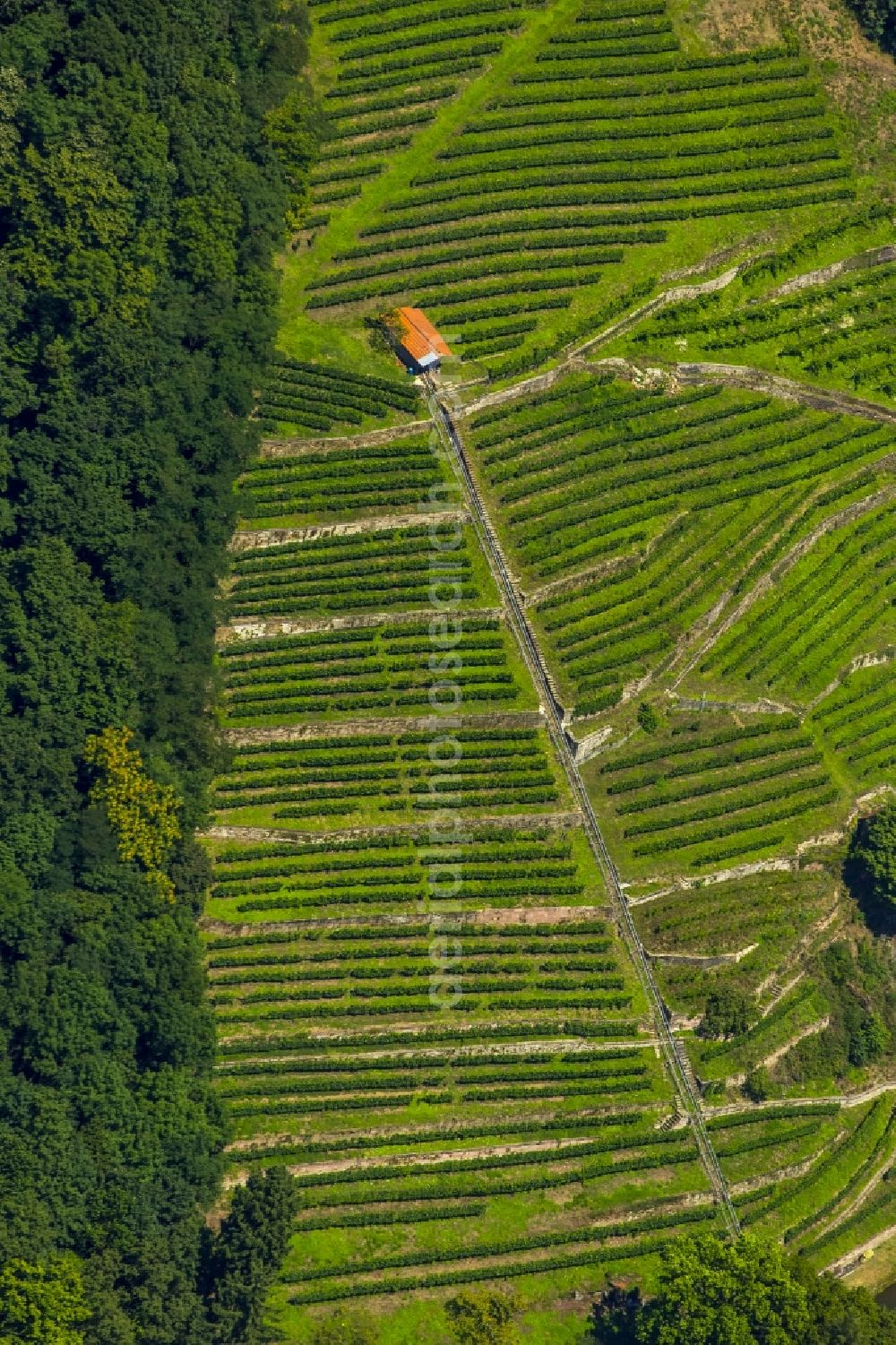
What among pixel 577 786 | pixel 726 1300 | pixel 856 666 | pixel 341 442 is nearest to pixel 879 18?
pixel 856 666

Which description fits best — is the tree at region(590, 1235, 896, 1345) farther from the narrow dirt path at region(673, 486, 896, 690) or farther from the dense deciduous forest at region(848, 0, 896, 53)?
the dense deciduous forest at region(848, 0, 896, 53)

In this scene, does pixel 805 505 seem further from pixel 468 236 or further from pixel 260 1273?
pixel 260 1273

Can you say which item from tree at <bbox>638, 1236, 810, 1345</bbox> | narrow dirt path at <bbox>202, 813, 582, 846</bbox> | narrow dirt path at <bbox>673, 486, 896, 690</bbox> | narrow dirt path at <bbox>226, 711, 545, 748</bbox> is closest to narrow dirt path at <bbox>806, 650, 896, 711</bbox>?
narrow dirt path at <bbox>673, 486, 896, 690</bbox>

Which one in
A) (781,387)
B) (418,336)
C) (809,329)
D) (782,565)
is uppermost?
(418,336)

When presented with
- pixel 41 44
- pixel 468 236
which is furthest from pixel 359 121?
pixel 41 44

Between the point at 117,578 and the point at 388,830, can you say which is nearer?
the point at 388,830

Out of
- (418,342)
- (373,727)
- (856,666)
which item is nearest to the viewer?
(373,727)

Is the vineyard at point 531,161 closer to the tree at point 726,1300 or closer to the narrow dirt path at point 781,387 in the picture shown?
the narrow dirt path at point 781,387

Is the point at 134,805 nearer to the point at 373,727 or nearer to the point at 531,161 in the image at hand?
the point at 373,727

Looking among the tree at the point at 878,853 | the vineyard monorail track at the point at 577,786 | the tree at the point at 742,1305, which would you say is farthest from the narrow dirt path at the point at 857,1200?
the tree at the point at 878,853
